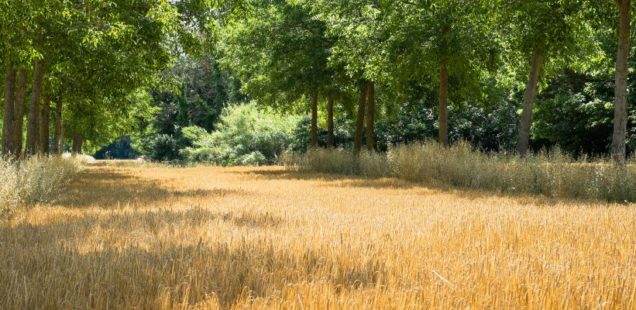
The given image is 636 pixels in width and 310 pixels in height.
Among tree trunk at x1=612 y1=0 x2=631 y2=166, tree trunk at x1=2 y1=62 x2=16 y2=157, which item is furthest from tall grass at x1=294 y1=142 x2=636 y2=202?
tree trunk at x1=2 y1=62 x2=16 y2=157

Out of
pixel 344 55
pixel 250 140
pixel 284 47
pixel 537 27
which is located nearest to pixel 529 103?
pixel 537 27

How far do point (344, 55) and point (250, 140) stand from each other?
24791mm

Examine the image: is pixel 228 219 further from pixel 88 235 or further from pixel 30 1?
pixel 30 1

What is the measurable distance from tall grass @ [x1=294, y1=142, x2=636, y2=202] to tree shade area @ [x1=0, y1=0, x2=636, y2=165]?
0.76 metres

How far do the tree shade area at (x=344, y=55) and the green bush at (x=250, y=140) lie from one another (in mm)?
10847

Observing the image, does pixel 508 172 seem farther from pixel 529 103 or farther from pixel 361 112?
pixel 361 112

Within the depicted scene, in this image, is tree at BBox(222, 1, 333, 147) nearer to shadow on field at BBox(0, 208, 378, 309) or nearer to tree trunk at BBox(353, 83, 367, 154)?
tree trunk at BBox(353, 83, 367, 154)

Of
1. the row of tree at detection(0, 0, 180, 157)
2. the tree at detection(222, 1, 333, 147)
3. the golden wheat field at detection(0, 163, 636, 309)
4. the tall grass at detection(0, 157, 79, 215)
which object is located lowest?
the golden wheat field at detection(0, 163, 636, 309)

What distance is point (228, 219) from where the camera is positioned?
22.6 ft

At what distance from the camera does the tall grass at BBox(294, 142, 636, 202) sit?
35.6 ft

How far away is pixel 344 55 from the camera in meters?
19.2

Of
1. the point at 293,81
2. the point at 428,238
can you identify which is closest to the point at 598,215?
the point at 428,238

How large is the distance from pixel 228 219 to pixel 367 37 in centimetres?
1276

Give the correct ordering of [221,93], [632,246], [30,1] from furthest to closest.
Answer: [221,93] < [30,1] < [632,246]
